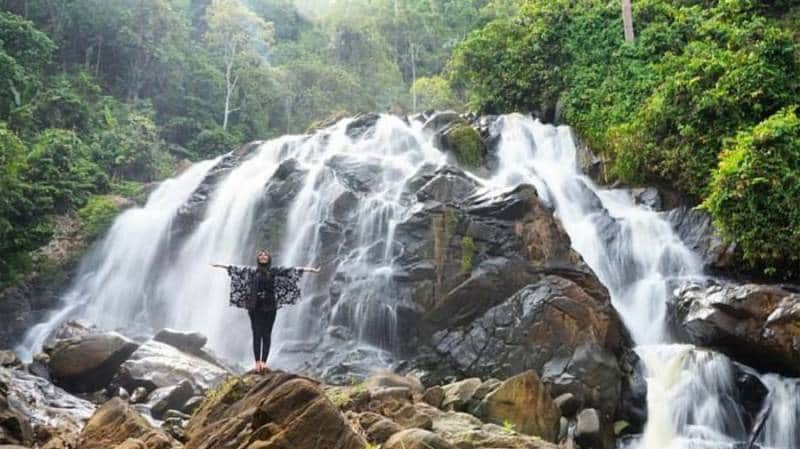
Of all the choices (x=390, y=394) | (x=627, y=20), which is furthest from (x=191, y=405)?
(x=627, y=20)

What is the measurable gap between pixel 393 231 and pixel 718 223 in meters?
7.18

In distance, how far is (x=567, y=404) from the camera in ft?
34.8

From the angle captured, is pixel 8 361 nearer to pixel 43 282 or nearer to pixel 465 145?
pixel 43 282

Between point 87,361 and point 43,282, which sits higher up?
point 43,282

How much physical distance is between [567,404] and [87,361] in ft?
28.5

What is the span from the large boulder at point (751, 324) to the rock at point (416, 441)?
7296 mm

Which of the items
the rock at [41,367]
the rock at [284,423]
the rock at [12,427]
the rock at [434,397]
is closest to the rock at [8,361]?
the rock at [41,367]

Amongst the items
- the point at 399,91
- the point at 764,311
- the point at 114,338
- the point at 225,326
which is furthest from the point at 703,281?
the point at 399,91

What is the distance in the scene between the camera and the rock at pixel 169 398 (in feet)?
34.8

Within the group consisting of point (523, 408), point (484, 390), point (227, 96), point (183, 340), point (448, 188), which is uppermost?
point (227, 96)

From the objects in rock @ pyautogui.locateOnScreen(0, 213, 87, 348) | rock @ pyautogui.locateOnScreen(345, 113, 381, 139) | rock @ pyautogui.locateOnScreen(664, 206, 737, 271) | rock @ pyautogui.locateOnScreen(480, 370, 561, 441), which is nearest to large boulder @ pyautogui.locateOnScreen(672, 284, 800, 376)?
rock @ pyautogui.locateOnScreen(664, 206, 737, 271)

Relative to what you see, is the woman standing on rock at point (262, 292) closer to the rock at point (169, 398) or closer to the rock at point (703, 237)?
the rock at point (169, 398)

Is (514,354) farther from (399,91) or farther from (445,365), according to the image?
(399,91)

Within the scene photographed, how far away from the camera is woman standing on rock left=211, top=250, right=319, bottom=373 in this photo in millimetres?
8477
